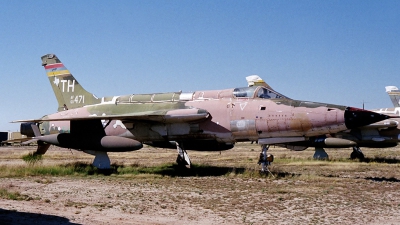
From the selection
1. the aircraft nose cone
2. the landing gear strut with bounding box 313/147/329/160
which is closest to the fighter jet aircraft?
the aircraft nose cone

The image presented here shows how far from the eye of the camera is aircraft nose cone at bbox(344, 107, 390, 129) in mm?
12617

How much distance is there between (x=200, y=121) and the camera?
618 inches

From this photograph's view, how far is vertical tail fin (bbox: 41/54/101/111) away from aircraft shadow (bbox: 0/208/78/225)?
40.6ft

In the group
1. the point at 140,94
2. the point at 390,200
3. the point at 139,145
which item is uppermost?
the point at 140,94

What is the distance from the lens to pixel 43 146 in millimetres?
19797

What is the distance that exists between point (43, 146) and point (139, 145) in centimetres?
652

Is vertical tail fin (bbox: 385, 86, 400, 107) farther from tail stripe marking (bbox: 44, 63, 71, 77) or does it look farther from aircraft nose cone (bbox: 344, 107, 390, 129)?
tail stripe marking (bbox: 44, 63, 71, 77)

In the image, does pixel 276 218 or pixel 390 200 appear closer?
pixel 276 218

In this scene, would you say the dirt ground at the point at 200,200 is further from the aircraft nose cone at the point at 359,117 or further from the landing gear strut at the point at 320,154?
the landing gear strut at the point at 320,154

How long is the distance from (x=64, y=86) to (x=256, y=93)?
10140 millimetres

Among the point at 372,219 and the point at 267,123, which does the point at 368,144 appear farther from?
the point at 372,219

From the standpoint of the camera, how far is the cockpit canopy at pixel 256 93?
15.2m

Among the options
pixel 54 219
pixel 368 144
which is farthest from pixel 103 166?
pixel 368 144

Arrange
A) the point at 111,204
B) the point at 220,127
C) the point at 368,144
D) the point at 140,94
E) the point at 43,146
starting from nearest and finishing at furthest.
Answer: the point at 111,204 → the point at 220,127 → the point at 140,94 → the point at 43,146 → the point at 368,144
